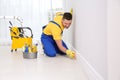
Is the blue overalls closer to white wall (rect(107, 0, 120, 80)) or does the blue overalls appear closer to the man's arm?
the man's arm

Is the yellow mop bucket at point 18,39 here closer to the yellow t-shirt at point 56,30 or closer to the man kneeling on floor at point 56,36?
the man kneeling on floor at point 56,36

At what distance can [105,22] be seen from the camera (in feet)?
5.44

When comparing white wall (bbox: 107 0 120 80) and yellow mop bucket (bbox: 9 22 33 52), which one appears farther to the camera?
yellow mop bucket (bbox: 9 22 33 52)

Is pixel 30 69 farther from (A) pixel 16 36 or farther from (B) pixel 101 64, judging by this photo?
A: (A) pixel 16 36

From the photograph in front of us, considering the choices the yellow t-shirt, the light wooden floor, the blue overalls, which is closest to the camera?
the light wooden floor

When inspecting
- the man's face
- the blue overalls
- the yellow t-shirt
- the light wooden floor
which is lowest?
the light wooden floor

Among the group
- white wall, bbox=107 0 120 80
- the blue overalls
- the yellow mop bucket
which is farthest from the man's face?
white wall, bbox=107 0 120 80

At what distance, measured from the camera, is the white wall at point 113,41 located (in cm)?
153

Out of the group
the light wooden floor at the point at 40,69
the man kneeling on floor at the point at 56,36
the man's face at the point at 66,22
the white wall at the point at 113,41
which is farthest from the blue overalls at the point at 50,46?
the white wall at the point at 113,41

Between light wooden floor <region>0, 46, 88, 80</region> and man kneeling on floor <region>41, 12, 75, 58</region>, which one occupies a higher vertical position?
man kneeling on floor <region>41, 12, 75, 58</region>

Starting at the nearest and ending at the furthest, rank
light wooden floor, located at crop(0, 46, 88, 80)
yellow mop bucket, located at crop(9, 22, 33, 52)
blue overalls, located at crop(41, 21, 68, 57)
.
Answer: light wooden floor, located at crop(0, 46, 88, 80) < blue overalls, located at crop(41, 21, 68, 57) < yellow mop bucket, located at crop(9, 22, 33, 52)

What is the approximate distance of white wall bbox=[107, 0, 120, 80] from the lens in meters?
1.53

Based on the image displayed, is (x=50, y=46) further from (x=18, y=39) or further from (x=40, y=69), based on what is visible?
(x=40, y=69)

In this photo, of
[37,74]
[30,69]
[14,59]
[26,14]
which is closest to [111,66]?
[37,74]
